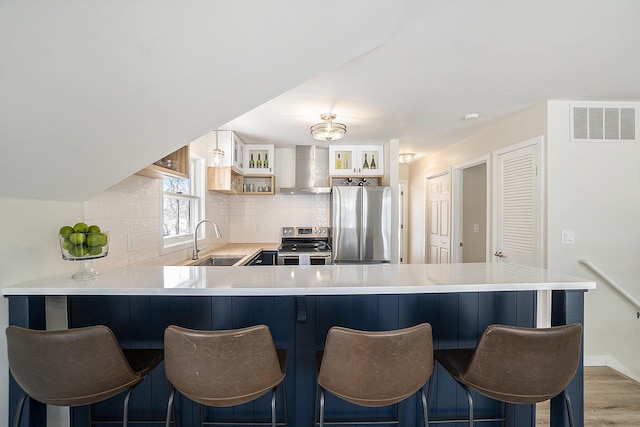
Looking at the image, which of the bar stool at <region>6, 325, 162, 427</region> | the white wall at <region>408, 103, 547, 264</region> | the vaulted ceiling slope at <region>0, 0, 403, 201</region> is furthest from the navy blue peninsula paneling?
the white wall at <region>408, 103, 547, 264</region>

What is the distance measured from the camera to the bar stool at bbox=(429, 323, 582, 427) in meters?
1.08

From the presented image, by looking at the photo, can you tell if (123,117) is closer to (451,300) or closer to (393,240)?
(451,300)

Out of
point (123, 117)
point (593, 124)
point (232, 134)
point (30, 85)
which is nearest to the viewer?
point (30, 85)

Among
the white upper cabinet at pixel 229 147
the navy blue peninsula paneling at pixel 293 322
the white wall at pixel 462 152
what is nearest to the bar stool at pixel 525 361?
the navy blue peninsula paneling at pixel 293 322

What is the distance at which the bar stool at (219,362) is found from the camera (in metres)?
1.02

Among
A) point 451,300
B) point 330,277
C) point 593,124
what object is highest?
point 593,124

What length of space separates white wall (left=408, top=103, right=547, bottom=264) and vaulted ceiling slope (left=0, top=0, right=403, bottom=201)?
2172 mm

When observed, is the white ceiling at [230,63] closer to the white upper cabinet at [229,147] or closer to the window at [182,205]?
the window at [182,205]

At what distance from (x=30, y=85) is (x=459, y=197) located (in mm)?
4618

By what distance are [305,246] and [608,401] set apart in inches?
133

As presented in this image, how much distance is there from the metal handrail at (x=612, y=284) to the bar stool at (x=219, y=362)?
3.14 metres

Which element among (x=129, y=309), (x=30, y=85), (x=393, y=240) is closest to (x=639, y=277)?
(x=393, y=240)

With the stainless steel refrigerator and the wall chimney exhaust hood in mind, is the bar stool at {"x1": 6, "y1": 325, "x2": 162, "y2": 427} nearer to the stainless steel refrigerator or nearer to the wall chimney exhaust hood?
the stainless steel refrigerator

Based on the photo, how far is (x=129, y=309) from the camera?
1.50 meters
